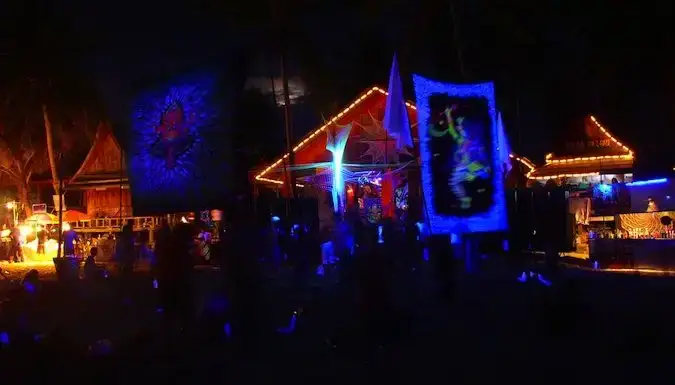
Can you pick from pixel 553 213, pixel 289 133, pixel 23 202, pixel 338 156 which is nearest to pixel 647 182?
pixel 553 213

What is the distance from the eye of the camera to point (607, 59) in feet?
88.0

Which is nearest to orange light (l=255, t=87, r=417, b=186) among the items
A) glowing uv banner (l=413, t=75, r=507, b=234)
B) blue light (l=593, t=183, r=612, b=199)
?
blue light (l=593, t=183, r=612, b=199)

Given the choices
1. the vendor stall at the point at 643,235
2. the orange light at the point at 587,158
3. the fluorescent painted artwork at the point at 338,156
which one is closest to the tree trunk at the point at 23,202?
the fluorescent painted artwork at the point at 338,156

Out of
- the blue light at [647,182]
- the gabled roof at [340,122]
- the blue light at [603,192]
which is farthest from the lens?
the gabled roof at [340,122]

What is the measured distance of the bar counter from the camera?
17.6 m

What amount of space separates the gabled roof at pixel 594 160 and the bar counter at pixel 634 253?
26.4 ft

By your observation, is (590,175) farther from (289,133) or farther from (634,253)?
(289,133)

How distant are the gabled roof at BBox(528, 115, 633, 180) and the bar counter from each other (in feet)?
26.4

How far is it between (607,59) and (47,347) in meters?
23.9

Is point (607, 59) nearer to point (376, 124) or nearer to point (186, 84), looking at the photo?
point (376, 124)

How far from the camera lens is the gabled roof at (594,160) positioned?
27.3m

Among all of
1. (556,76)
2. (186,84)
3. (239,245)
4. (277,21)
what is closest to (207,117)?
(186,84)

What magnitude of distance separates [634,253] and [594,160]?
10782mm

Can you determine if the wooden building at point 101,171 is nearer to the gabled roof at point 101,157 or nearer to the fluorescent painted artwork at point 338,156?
the gabled roof at point 101,157
